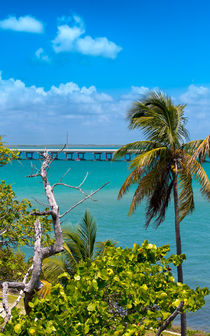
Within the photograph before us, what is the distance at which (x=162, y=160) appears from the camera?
13.8m

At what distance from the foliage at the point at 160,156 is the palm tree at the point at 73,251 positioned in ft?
5.67

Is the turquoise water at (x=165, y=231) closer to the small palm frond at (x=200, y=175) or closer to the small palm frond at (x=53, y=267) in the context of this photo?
the small palm frond at (x=200, y=175)

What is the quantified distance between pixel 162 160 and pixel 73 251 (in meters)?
4.49

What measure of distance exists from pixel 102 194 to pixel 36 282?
60763 millimetres

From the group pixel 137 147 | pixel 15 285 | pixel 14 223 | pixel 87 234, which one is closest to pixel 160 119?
pixel 137 147

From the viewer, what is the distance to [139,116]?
1490cm

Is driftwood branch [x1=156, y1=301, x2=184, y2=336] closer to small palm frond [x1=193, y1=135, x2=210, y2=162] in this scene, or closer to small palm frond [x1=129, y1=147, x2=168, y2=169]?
small palm frond [x1=193, y1=135, x2=210, y2=162]

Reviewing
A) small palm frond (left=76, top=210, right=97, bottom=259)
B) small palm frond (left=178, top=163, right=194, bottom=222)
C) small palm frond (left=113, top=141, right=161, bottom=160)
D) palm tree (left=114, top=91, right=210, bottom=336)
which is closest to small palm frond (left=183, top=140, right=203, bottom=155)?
palm tree (left=114, top=91, right=210, bottom=336)

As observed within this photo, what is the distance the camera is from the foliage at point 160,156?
13.6m

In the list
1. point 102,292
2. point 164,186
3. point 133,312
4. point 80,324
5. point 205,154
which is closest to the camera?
point 80,324

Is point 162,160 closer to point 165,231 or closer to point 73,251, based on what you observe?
point 73,251

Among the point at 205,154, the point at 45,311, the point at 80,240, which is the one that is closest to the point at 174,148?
the point at 205,154

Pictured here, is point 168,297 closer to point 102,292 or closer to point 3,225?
point 102,292

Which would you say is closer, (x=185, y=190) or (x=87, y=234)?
(x=185, y=190)
